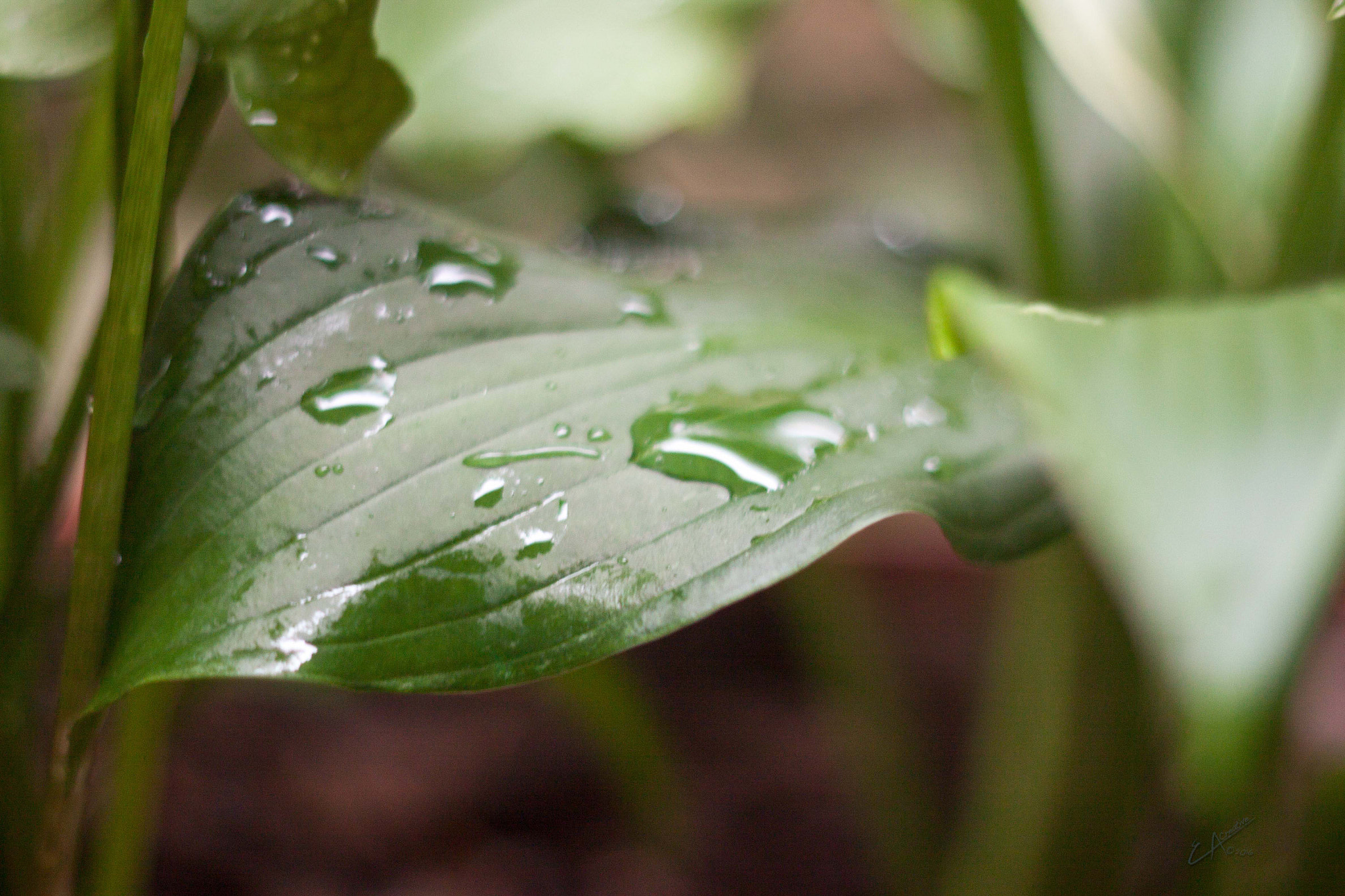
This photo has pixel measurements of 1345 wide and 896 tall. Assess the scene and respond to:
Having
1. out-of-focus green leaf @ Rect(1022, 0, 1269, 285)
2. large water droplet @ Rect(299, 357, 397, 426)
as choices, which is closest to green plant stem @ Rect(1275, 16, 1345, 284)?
out-of-focus green leaf @ Rect(1022, 0, 1269, 285)

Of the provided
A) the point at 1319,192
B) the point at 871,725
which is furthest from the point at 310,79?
the point at 871,725

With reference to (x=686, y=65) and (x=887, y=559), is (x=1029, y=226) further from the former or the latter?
(x=887, y=559)

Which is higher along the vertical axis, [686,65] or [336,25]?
[686,65]

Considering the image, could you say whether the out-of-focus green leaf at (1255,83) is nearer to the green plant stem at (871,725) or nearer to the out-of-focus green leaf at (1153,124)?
the out-of-focus green leaf at (1153,124)

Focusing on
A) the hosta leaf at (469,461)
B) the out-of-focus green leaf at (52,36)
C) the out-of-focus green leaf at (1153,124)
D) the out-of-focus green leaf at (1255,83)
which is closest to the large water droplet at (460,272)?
the hosta leaf at (469,461)

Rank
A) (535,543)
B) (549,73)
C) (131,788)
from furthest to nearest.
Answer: (549,73)
(131,788)
(535,543)

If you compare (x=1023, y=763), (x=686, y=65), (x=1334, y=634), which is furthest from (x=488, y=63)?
(x=1334, y=634)

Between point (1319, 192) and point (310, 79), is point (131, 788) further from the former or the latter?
point (1319, 192)
